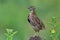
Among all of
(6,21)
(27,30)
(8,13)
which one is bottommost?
(27,30)

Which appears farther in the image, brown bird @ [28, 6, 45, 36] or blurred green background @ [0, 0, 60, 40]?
blurred green background @ [0, 0, 60, 40]

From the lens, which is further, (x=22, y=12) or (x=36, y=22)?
(x=22, y=12)

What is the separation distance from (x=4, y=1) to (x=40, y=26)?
327 cm

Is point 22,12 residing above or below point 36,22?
above

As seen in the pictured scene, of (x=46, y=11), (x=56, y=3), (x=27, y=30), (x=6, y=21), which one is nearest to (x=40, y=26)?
(x=27, y=30)

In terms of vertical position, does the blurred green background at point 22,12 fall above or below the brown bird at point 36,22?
above

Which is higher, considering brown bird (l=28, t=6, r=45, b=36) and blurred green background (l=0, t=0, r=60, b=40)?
blurred green background (l=0, t=0, r=60, b=40)

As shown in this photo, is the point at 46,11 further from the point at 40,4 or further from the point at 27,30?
the point at 27,30

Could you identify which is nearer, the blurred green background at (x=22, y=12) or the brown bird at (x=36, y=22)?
the brown bird at (x=36, y=22)

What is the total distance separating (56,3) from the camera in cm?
804

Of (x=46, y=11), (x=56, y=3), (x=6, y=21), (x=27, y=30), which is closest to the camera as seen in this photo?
(x=27, y=30)

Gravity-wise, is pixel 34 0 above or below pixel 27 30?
above

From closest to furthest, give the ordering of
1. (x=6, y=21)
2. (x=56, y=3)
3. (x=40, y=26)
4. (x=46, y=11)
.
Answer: (x=40, y=26)
(x=6, y=21)
(x=46, y=11)
(x=56, y=3)

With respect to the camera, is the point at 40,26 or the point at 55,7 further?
the point at 55,7
